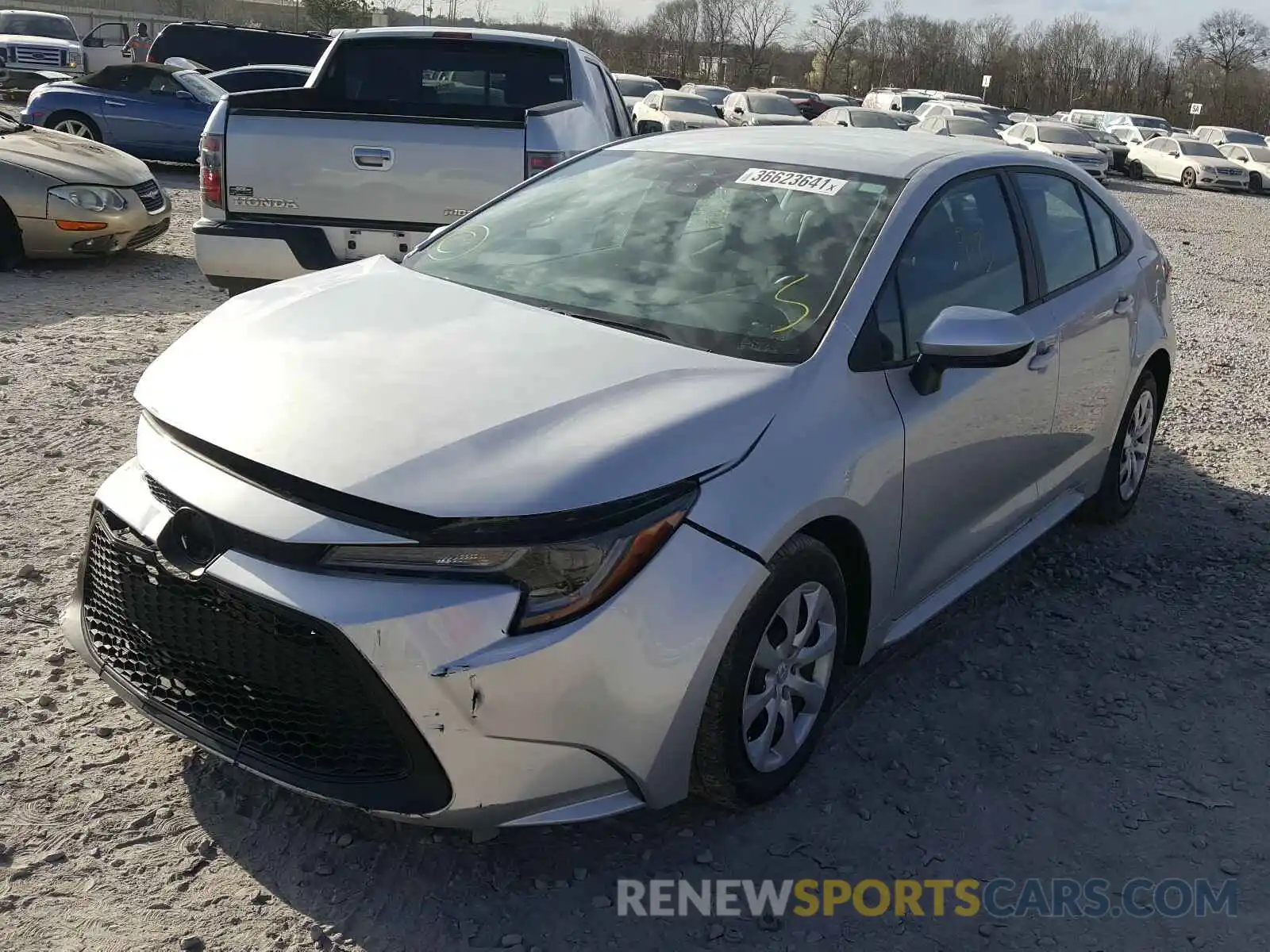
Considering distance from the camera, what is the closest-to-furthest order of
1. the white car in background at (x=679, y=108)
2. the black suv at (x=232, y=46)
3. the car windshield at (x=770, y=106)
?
the black suv at (x=232, y=46), the white car in background at (x=679, y=108), the car windshield at (x=770, y=106)

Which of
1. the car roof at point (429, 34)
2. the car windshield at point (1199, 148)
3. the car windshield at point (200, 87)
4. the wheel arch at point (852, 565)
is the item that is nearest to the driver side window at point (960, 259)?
the wheel arch at point (852, 565)

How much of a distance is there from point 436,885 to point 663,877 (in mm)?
539

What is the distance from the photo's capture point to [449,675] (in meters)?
2.38

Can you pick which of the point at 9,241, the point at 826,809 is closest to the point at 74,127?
the point at 9,241

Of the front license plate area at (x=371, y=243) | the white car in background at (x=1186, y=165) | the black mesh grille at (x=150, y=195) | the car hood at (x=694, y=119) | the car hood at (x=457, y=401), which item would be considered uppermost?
the car hood at (x=457, y=401)

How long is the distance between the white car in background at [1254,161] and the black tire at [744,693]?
3263 cm

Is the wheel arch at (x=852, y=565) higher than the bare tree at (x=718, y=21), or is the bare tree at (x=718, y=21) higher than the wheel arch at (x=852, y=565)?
the bare tree at (x=718, y=21)

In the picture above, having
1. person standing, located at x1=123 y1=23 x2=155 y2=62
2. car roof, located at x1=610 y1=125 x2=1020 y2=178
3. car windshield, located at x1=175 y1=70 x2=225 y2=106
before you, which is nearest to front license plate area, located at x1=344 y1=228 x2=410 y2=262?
car roof, located at x1=610 y1=125 x2=1020 y2=178

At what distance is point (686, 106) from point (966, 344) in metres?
27.8

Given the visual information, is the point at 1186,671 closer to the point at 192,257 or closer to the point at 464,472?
the point at 464,472

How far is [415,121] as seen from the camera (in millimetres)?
6418

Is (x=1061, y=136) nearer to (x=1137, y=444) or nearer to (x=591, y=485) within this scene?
(x=1137, y=444)

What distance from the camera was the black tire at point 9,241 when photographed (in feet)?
28.1

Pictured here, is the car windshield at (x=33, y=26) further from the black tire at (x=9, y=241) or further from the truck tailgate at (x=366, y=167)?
the truck tailgate at (x=366, y=167)
